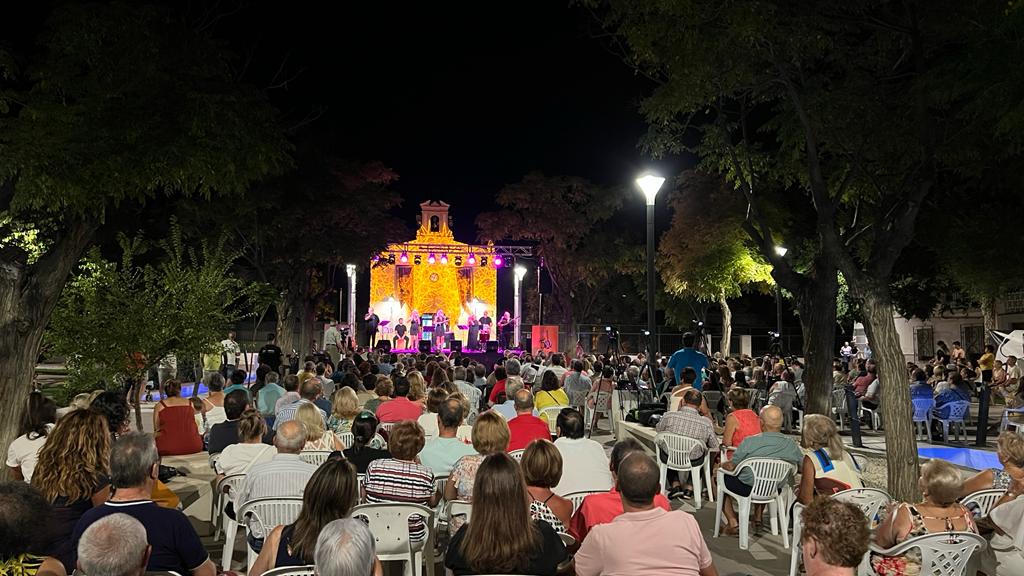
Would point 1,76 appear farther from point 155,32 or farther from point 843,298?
point 843,298

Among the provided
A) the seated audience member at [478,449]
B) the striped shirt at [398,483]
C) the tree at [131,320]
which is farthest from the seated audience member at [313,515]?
the tree at [131,320]

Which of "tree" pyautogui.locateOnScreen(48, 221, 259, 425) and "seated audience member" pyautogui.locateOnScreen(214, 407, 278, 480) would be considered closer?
"seated audience member" pyautogui.locateOnScreen(214, 407, 278, 480)

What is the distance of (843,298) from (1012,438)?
32.1 meters

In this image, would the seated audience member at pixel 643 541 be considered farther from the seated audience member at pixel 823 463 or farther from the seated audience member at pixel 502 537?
the seated audience member at pixel 823 463

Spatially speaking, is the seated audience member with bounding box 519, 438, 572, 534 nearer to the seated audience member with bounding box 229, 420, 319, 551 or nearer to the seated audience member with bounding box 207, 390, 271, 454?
the seated audience member with bounding box 229, 420, 319, 551

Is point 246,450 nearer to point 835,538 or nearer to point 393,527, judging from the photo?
point 393,527

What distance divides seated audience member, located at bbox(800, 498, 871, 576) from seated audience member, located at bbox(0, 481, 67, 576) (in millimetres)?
2791

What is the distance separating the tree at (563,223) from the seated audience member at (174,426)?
2716 cm

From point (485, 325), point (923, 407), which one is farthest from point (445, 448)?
point (485, 325)

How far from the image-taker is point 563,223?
3478 cm

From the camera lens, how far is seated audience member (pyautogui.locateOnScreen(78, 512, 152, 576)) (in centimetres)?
256

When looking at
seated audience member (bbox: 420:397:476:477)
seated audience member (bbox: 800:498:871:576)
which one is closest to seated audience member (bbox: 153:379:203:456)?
seated audience member (bbox: 420:397:476:477)

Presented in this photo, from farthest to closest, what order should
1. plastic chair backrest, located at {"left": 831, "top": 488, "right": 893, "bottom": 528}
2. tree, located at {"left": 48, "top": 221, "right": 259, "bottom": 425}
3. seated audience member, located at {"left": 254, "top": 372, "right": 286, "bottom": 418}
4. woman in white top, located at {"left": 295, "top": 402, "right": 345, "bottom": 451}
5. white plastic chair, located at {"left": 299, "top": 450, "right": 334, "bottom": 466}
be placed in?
seated audience member, located at {"left": 254, "top": 372, "right": 286, "bottom": 418}, tree, located at {"left": 48, "top": 221, "right": 259, "bottom": 425}, woman in white top, located at {"left": 295, "top": 402, "right": 345, "bottom": 451}, white plastic chair, located at {"left": 299, "top": 450, "right": 334, "bottom": 466}, plastic chair backrest, located at {"left": 831, "top": 488, "right": 893, "bottom": 528}

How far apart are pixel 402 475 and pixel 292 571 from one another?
5.04 feet
